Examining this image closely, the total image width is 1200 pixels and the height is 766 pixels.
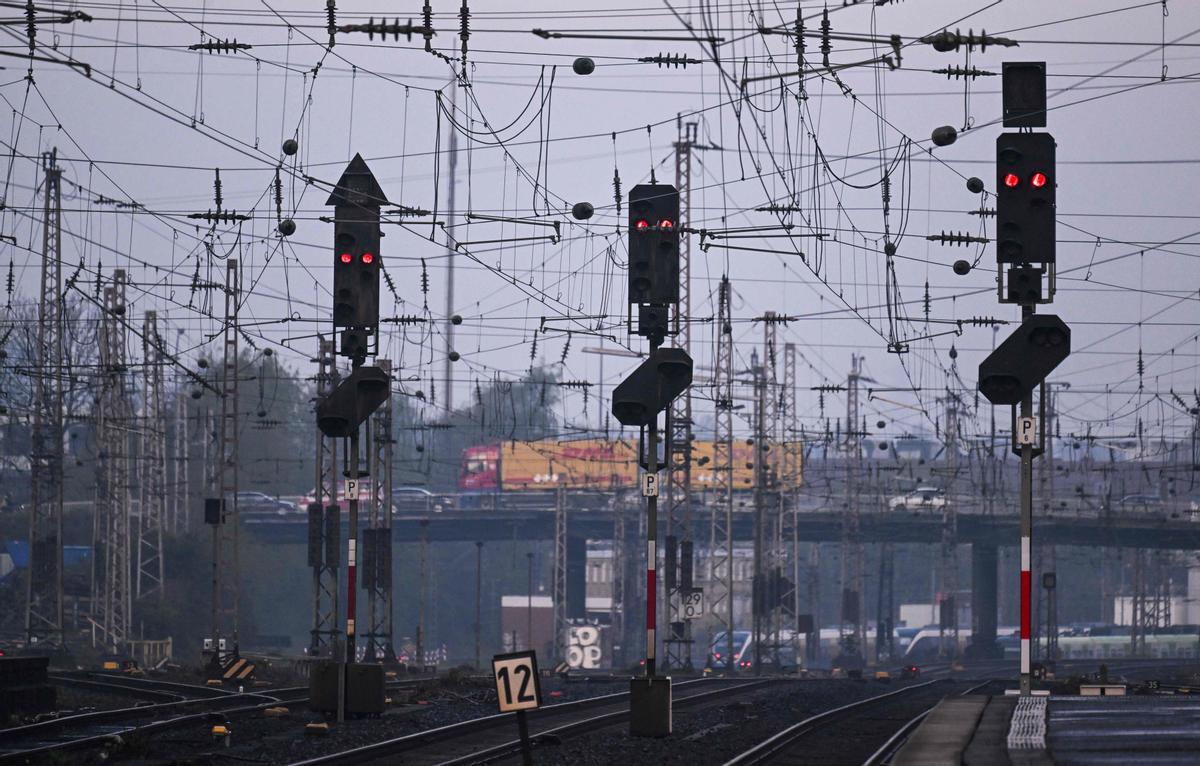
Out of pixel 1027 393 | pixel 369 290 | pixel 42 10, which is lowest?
pixel 1027 393

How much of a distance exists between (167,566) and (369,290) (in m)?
71.8

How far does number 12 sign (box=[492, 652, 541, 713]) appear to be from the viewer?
52.6ft

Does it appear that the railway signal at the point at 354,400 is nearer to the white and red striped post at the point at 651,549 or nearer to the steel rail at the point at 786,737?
the white and red striped post at the point at 651,549

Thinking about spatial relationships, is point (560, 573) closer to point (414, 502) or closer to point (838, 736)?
point (414, 502)

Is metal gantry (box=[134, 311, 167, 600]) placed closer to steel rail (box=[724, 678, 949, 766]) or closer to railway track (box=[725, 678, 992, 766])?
steel rail (box=[724, 678, 949, 766])

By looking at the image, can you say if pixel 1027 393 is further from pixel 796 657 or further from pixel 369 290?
pixel 796 657

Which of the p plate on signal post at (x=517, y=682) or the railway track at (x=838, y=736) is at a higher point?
the p plate on signal post at (x=517, y=682)

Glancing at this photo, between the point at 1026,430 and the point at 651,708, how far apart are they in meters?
6.94

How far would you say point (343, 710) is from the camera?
27141 millimetres

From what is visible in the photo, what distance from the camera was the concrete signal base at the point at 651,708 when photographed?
2442cm

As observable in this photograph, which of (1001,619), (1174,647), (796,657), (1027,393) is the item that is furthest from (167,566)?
(1001,619)

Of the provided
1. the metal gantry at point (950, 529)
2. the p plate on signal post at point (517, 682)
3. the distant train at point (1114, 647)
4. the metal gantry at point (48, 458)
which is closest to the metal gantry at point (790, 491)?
the metal gantry at point (950, 529)

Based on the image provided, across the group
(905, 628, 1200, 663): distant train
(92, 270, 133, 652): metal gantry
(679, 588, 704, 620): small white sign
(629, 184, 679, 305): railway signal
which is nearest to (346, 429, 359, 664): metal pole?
(629, 184, 679, 305): railway signal

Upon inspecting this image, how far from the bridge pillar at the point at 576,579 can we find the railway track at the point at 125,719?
72417mm
